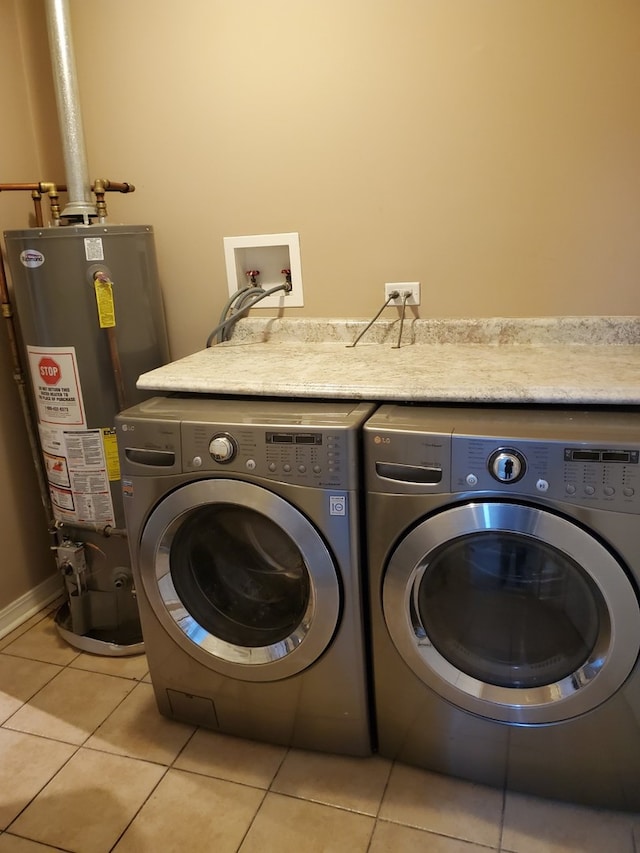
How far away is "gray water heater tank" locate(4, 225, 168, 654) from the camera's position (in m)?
1.83

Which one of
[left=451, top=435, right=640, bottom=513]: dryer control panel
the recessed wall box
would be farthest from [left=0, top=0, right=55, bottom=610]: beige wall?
[left=451, top=435, right=640, bottom=513]: dryer control panel

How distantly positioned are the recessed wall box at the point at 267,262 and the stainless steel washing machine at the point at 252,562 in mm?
629

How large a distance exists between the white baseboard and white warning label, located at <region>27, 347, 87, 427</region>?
0.74 meters

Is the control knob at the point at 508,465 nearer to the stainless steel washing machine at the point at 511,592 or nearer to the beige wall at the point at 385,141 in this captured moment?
the stainless steel washing machine at the point at 511,592

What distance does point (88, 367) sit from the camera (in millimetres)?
1898

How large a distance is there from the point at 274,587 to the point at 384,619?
1.04ft

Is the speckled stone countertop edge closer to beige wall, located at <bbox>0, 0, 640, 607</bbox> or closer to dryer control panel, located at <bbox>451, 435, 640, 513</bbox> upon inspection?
beige wall, located at <bbox>0, 0, 640, 607</bbox>

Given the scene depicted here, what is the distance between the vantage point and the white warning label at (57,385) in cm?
189

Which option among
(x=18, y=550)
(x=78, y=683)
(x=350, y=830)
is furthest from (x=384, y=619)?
(x=18, y=550)

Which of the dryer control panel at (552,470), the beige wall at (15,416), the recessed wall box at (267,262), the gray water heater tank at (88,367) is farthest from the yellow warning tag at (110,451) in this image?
the dryer control panel at (552,470)

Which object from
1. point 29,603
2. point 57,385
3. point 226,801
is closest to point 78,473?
point 57,385

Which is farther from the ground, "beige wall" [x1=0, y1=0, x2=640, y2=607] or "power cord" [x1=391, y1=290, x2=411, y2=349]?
"beige wall" [x1=0, y1=0, x2=640, y2=607]

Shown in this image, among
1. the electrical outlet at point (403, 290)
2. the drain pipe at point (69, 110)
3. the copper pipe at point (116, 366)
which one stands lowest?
the copper pipe at point (116, 366)

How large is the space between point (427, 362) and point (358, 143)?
28.6 inches
